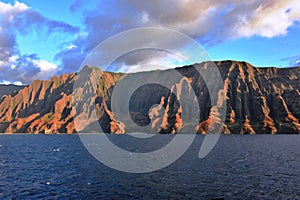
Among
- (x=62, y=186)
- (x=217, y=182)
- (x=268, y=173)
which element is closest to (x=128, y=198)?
(x=62, y=186)

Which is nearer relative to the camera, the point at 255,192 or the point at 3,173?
the point at 255,192

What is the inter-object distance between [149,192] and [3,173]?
170 ft

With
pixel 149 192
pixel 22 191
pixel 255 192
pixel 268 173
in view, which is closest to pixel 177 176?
pixel 149 192

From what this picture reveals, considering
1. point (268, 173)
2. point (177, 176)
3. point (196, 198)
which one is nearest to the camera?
point (196, 198)

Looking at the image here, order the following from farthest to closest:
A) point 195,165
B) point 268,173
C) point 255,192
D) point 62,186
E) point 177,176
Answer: point 195,165 < point 268,173 < point 177,176 < point 62,186 < point 255,192

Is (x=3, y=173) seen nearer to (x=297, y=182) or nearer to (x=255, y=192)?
(x=255, y=192)

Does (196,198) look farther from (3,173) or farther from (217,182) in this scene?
(3,173)

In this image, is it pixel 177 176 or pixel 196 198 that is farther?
pixel 177 176

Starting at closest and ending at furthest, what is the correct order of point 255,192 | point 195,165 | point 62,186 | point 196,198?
1. point 196,198
2. point 255,192
3. point 62,186
4. point 195,165

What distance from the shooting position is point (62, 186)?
212 feet

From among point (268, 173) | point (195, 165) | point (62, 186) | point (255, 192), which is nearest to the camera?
point (255, 192)

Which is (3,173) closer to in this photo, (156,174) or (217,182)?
(156,174)

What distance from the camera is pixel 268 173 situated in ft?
261

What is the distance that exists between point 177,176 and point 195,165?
21108 millimetres
